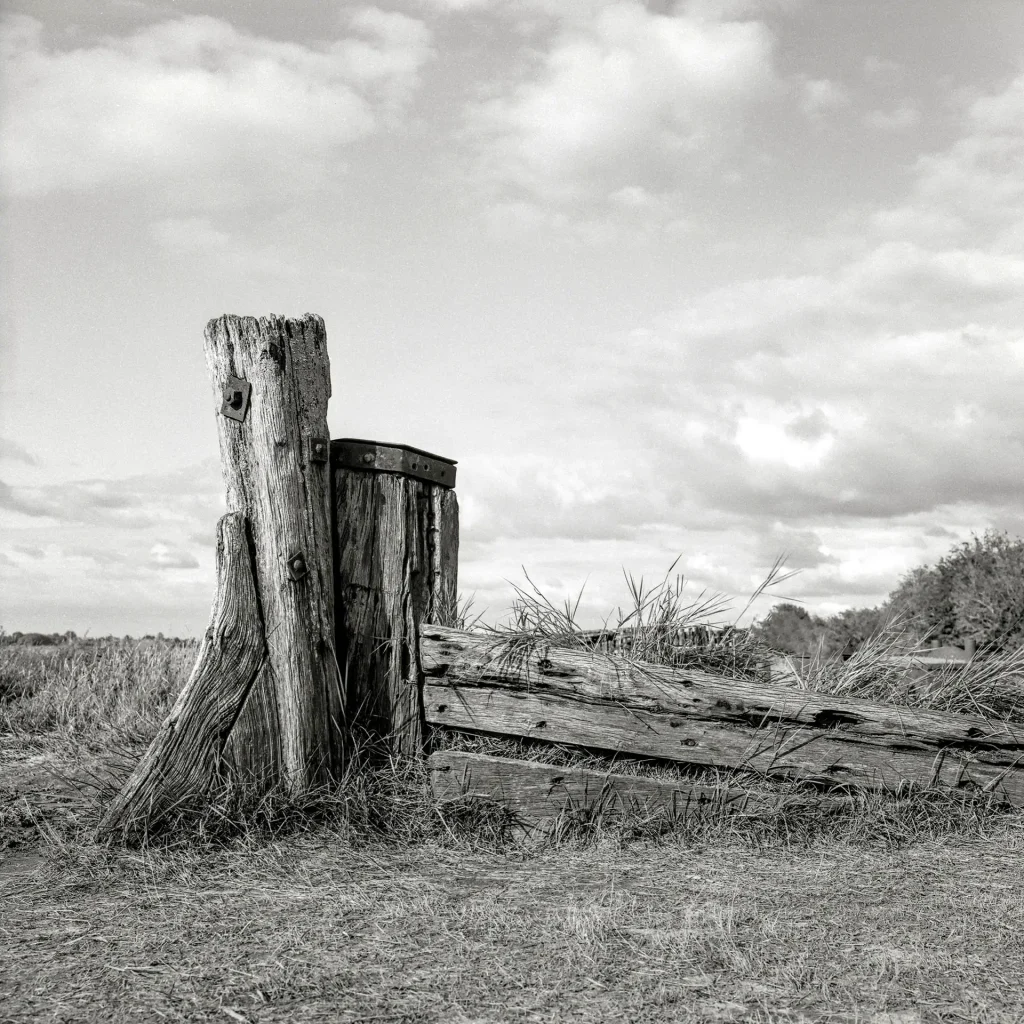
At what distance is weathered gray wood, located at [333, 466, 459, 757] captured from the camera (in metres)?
5.12

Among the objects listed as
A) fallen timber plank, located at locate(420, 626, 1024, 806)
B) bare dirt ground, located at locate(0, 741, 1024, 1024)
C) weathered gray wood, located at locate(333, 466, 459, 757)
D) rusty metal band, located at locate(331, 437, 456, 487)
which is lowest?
bare dirt ground, located at locate(0, 741, 1024, 1024)

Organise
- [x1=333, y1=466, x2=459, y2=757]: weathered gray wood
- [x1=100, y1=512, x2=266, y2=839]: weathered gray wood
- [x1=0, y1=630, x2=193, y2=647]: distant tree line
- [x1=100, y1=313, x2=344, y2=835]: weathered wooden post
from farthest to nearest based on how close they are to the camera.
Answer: [x1=0, y1=630, x2=193, y2=647]: distant tree line < [x1=333, y1=466, x2=459, y2=757]: weathered gray wood < [x1=100, y1=313, x2=344, y2=835]: weathered wooden post < [x1=100, y1=512, x2=266, y2=839]: weathered gray wood

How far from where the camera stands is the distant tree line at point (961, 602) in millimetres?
16344

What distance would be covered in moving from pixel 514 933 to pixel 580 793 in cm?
144

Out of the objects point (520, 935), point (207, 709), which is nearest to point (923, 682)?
point (520, 935)

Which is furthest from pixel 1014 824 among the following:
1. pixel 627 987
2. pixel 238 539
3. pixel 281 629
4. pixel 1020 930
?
pixel 238 539

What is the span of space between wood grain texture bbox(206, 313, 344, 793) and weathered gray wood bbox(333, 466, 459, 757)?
143mm

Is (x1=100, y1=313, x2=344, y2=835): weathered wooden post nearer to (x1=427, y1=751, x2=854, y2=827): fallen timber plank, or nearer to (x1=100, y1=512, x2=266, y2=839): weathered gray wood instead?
(x1=100, y1=512, x2=266, y2=839): weathered gray wood

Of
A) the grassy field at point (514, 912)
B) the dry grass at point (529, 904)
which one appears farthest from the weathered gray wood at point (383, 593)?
the grassy field at point (514, 912)

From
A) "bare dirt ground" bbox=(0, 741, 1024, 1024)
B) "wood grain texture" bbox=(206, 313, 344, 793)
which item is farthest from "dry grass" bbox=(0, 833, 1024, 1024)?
"wood grain texture" bbox=(206, 313, 344, 793)

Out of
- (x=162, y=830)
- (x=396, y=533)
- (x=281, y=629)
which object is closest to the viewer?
(x=162, y=830)

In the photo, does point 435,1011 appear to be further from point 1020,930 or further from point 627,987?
point 1020,930

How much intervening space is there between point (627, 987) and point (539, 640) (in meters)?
2.26

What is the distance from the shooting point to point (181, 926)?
11.8ft
